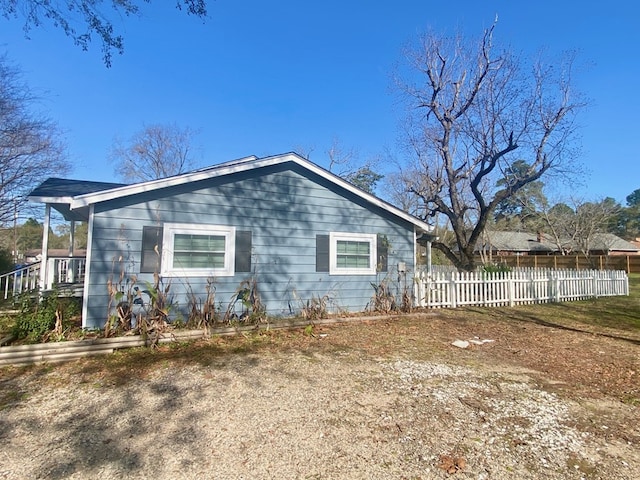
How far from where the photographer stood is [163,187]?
6.81 m

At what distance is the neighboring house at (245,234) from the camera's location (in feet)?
21.2

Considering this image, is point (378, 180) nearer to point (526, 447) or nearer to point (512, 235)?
point (512, 235)

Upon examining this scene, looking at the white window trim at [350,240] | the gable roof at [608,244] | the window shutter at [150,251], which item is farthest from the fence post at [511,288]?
the gable roof at [608,244]

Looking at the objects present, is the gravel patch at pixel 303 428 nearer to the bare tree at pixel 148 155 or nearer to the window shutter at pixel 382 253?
the window shutter at pixel 382 253

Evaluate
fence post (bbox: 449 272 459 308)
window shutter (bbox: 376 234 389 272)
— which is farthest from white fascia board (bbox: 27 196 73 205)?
fence post (bbox: 449 272 459 308)

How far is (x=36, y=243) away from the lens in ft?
143

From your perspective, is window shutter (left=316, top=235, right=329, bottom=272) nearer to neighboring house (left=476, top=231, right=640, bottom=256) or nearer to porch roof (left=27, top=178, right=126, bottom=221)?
porch roof (left=27, top=178, right=126, bottom=221)

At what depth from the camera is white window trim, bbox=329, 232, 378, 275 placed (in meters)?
8.45

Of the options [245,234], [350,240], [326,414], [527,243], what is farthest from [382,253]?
[527,243]

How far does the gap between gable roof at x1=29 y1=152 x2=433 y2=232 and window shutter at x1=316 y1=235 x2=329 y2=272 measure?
1405 mm

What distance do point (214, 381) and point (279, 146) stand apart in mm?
24910

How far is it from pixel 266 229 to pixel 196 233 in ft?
4.87

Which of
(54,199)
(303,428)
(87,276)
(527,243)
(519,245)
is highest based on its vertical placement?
(527,243)

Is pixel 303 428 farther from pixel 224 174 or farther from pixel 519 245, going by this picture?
pixel 519 245
